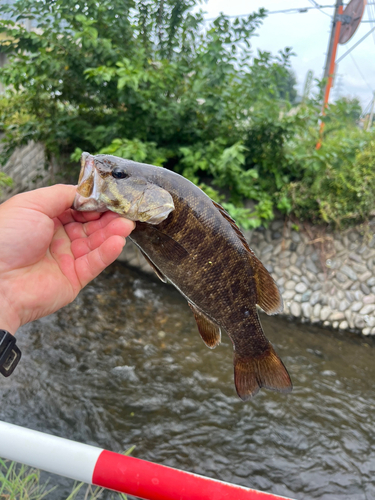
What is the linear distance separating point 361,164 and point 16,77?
6.14 m

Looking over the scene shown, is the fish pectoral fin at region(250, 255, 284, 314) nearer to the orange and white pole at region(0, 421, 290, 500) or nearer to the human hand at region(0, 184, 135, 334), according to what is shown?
the human hand at region(0, 184, 135, 334)

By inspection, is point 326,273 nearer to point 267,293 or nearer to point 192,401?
point 192,401

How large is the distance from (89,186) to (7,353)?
72 cm

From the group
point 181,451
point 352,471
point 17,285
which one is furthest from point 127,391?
point 17,285

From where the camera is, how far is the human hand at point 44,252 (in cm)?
172

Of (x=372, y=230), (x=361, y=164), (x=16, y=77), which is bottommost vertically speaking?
(x=372, y=230)

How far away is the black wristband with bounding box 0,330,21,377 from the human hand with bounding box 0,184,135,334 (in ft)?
0.64

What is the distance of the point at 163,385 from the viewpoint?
16.8ft

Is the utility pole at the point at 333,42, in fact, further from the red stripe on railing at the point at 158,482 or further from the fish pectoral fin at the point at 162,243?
the red stripe on railing at the point at 158,482

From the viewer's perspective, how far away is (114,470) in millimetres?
1242

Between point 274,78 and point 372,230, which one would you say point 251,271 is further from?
point 372,230

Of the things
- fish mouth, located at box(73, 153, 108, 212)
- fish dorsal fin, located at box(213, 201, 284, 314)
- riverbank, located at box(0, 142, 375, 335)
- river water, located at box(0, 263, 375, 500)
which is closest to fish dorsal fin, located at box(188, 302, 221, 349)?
fish dorsal fin, located at box(213, 201, 284, 314)

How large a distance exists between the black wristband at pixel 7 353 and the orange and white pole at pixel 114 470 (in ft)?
0.69

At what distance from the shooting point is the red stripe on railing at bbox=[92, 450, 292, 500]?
3.79 feet
